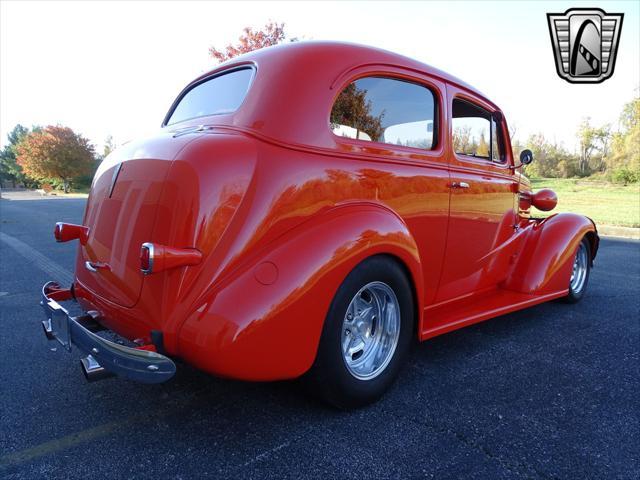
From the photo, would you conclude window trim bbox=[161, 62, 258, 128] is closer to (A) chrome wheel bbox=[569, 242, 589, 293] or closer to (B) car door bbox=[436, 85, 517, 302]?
(B) car door bbox=[436, 85, 517, 302]

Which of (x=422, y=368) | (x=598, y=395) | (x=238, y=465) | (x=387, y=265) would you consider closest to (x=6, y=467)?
(x=238, y=465)

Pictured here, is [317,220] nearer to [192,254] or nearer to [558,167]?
[192,254]

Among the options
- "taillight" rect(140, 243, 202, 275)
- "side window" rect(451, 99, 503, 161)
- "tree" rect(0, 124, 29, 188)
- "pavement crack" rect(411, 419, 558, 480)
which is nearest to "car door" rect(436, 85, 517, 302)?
"side window" rect(451, 99, 503, 161)

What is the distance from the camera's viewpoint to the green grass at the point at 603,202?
41.7 ft

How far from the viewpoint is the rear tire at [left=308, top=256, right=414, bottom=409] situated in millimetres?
2211

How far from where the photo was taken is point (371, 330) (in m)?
2.60

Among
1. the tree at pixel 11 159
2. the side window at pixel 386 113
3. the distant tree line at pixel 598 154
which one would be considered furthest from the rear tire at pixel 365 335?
the tree at pixel 11 159

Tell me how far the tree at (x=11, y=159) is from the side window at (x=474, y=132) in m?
74.4

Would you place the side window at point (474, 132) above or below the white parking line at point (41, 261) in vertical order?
above

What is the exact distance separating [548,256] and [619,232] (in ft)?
27.9

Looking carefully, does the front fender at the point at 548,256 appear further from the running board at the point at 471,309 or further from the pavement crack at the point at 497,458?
the pavement crack at the point at 497,458

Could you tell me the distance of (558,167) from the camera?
38906 mm

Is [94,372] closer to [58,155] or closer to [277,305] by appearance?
[277,305]

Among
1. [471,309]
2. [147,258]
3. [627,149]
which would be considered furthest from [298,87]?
[627,149]
